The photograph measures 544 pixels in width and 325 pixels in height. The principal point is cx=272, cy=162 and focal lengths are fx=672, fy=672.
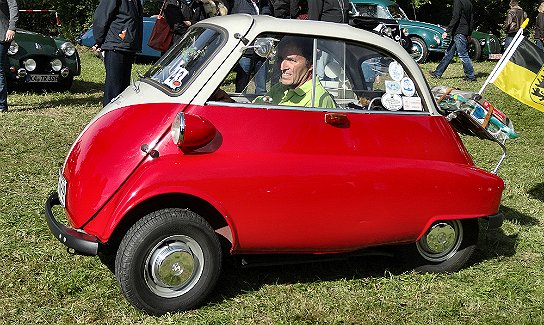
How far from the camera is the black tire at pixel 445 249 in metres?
4.78

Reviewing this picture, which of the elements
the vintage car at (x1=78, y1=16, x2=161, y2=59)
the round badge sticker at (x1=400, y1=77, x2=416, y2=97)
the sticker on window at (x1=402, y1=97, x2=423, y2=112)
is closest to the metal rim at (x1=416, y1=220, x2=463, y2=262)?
the sticker on window at (x1=402, y1=97, x2=423, y2=112)

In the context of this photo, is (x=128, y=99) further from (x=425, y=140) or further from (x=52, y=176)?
(x=52, y=176)

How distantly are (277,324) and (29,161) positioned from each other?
401 centimetres

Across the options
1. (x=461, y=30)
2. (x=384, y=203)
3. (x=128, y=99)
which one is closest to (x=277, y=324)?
(x=384, y=203)

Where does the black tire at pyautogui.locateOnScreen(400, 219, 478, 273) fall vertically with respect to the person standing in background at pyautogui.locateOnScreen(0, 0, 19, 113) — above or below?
above

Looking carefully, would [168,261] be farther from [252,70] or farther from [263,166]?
[252,70]

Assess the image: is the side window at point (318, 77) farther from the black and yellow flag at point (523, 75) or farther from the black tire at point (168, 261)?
the black and yellow flag at point (523, 75)

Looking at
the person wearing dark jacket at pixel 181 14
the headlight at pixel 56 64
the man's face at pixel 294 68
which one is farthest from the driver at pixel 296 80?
the headlight at pixel 56 64

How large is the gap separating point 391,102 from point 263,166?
1.14 metres

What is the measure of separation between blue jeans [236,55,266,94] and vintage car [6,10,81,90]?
21.5ft

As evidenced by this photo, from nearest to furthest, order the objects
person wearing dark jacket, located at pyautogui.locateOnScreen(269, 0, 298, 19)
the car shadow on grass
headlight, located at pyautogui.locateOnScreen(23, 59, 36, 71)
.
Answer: the car shadow on grass < headlight, located at pyautogui.locateOnScreen(23, 59, 36, 71) < person wearing dark jacket, located at pyautogui.locateOnScreen(269, 0, 298, 19)

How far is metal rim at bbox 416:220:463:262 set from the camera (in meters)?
4.73

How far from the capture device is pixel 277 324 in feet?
13.1

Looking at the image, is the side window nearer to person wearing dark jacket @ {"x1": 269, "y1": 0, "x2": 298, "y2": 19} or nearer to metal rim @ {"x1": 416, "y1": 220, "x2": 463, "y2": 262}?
metal rim @ {"x1": 416, "y1": 220, "x2": 463, "y2": 262}
